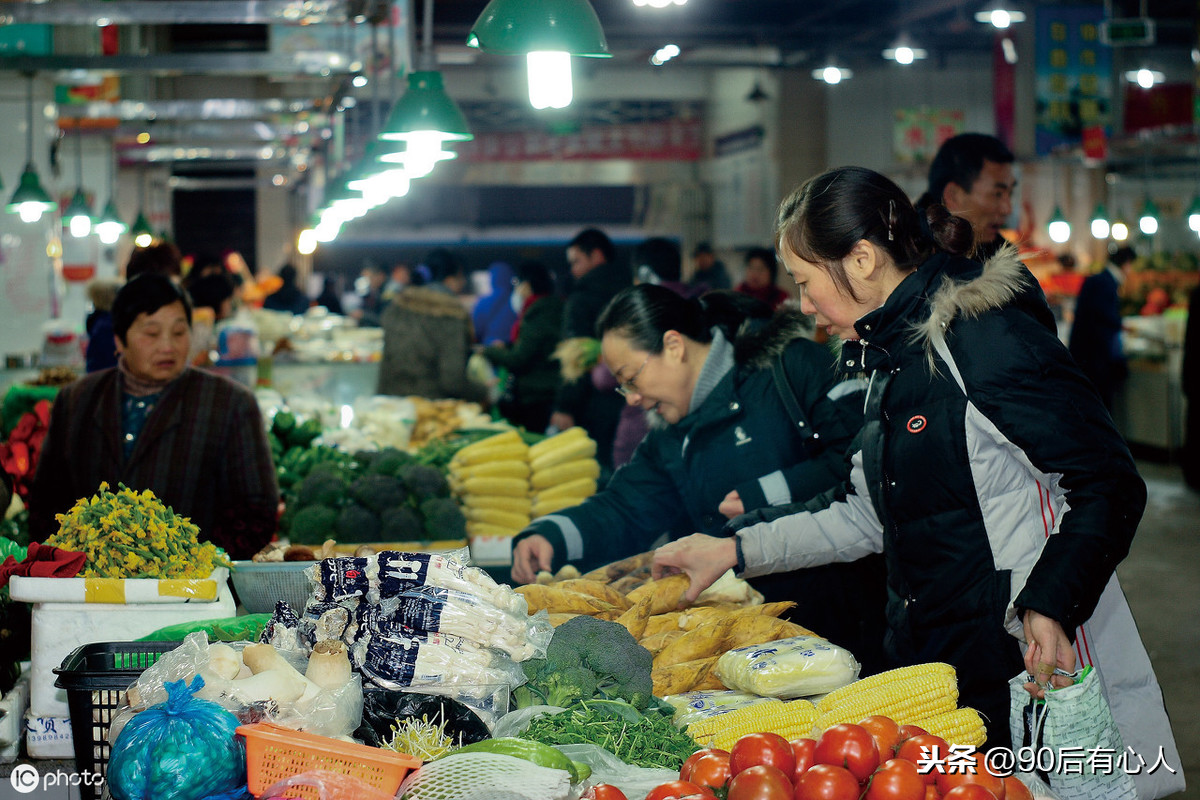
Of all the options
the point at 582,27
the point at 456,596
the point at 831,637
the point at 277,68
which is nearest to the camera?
the point at 456,596

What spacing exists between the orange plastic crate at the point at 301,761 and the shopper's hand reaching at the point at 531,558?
1363mm

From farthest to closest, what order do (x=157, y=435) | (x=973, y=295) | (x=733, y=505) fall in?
(x=157, y=435)
(x=733, y=505)
(x=973, y=295)

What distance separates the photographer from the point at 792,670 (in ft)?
7.94

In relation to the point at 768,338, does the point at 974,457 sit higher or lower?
lower

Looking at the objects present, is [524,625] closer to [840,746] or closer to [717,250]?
[840,746]

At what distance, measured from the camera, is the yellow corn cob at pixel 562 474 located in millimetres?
5250

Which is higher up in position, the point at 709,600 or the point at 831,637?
the point at 709,600

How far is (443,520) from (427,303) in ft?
11.1

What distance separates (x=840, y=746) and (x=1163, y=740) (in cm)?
86

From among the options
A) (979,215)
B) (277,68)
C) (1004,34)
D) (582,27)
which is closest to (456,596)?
(582,27)

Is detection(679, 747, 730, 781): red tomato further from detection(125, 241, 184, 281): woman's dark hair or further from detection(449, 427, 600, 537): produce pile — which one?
detection(125, 241, 184, 281): woman's dark hair

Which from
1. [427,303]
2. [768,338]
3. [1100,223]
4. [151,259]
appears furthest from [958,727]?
[1100,223]

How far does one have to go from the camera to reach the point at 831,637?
3383mm

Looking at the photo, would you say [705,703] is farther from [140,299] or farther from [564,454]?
[564,454]
